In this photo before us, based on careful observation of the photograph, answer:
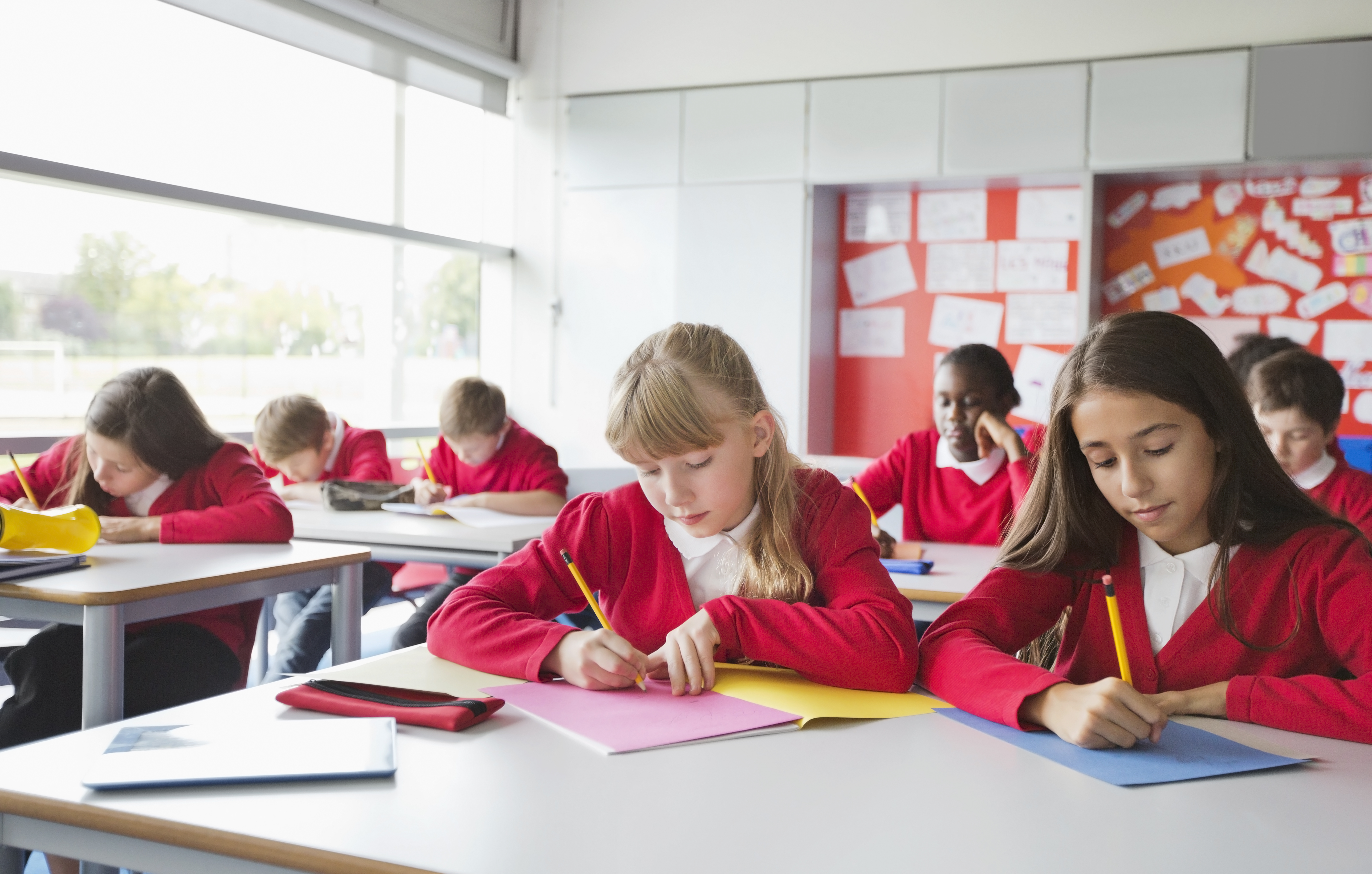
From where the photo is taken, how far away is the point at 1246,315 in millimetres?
4332

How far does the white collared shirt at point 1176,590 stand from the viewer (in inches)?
52.8

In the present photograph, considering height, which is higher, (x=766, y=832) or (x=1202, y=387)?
(x=1202, y=387)

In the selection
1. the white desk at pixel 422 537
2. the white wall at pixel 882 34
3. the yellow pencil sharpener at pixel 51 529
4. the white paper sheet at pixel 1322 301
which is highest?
the white wall at pixel 882 34

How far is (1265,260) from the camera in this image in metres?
4.29

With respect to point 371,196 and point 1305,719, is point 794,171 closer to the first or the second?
point 371,196

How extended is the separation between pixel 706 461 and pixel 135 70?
3.41 metres

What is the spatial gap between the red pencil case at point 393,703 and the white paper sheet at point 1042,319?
385cm

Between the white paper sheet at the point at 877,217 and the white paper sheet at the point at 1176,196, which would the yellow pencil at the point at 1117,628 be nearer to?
the white paper sheet at the point at 1176,196

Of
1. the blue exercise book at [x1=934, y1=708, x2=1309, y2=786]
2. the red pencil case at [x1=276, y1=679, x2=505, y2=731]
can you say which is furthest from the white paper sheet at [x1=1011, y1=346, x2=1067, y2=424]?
the red pencil case at [x1=276, y1=679, x2=505, y2=731]

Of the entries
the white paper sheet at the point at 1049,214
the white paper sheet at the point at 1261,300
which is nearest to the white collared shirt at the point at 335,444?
the white paper sheet at the point at 1049,214

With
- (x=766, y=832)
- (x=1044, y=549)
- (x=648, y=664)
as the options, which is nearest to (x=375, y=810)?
(x=766, y=832)

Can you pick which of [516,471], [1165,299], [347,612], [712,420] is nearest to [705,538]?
[712,420]

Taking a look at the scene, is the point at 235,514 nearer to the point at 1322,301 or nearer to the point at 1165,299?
the point at 1165,299

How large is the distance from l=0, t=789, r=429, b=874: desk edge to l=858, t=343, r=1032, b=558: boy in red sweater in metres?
2.14
